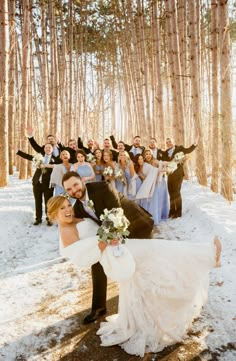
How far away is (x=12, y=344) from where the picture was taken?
3.24 metres

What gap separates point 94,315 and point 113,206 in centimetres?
129

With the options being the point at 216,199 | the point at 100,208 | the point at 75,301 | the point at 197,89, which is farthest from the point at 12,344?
the point at 197,89

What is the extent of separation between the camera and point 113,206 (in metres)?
3.40

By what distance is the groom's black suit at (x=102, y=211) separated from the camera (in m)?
3.40

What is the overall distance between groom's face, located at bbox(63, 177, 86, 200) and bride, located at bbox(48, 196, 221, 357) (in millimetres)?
185

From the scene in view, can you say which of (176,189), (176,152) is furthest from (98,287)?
(176,152)

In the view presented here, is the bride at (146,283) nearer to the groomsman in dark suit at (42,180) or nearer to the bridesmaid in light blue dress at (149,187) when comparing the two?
the bridesmaid in light blue dress at (149,187)

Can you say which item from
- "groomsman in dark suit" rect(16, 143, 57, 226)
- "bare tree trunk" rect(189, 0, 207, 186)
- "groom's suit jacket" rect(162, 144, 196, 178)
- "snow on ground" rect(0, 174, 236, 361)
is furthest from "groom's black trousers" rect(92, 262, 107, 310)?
"bare tree trunk" rect(189, 0, 207, 186)

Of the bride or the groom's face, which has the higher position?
the groom's face

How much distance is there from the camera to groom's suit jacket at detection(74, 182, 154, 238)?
3.40 meters

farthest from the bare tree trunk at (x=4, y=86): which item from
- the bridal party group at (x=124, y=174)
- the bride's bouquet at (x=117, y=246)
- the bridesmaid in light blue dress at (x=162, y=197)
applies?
the bride's bouquet at (x=117, y=246)

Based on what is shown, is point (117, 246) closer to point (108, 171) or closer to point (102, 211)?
point (102, 211)

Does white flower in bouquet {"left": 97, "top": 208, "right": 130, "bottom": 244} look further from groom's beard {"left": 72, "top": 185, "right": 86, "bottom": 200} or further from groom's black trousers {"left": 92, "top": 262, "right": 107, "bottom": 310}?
groom's black trousers {"left": 92, "top": 262, "right": 107, "bottom": 310}

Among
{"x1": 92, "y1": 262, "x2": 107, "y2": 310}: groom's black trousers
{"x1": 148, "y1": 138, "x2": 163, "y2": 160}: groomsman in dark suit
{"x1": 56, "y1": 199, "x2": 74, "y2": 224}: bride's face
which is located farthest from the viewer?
{"x1": 148, "y1": 138, "x2": 163, "y2": 160}: groomsman in dark suit
